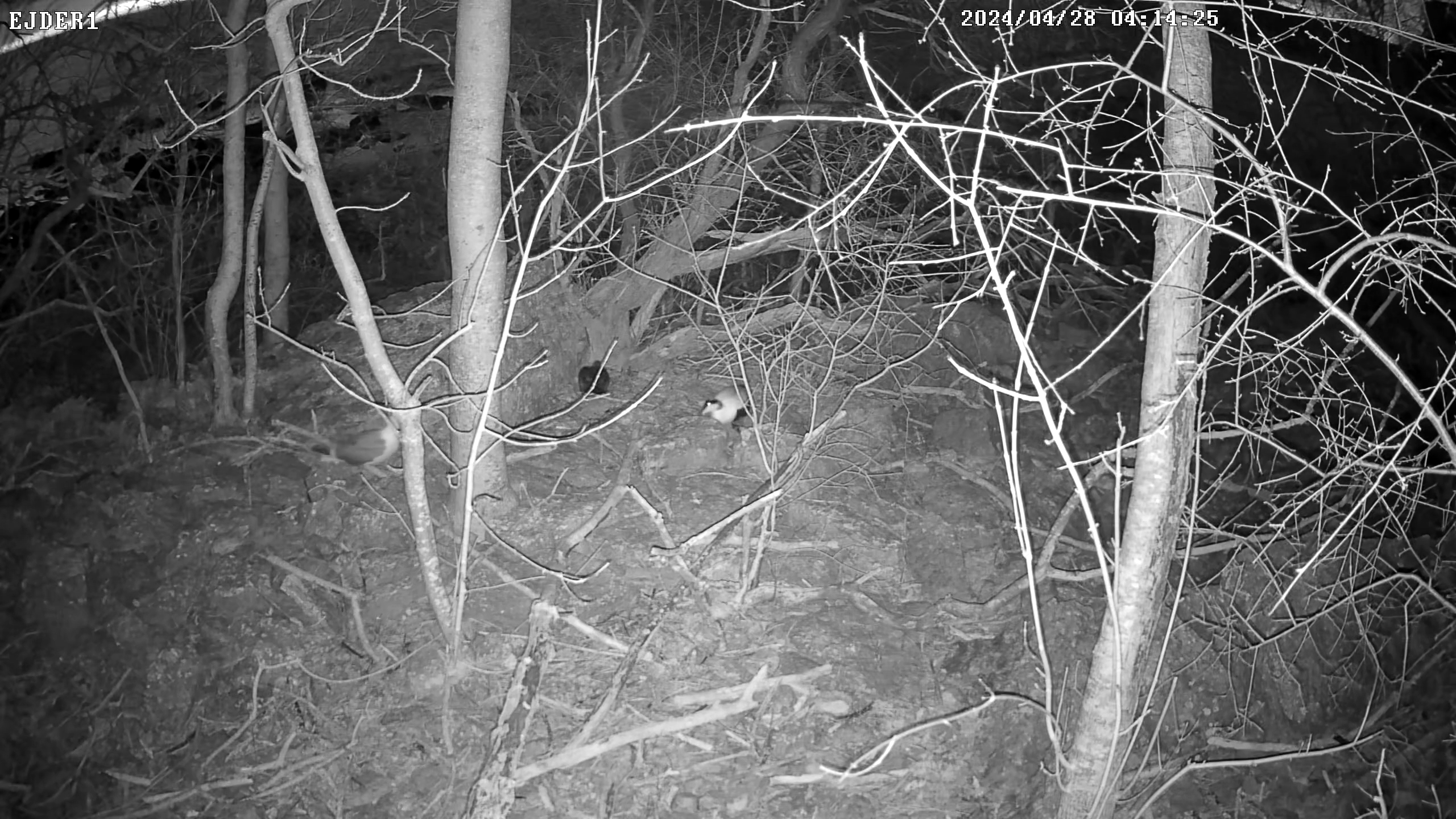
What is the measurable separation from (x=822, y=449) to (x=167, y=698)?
3552 mm

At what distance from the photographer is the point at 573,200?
786cm

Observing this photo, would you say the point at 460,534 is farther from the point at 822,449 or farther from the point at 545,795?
the point at 822,449

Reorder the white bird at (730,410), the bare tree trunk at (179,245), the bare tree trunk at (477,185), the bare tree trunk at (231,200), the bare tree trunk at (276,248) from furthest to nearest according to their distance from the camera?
1. the bare tree trunk at (276,248)
2. the bare tree trunk at (179,245)
3. the white bird at (730,410)
4. the bare tree trunk at (231,200)
5. the bare tree trunk at (477,185)

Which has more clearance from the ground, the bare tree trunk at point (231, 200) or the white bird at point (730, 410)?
the bare tree trunk at point (231, 200)

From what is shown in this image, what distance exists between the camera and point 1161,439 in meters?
2.82

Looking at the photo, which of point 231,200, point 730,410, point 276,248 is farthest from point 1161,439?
point 276,248

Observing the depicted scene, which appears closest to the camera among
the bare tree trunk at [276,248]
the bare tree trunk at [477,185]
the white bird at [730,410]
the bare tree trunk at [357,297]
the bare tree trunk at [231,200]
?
the bare tree trunk at [357,297]

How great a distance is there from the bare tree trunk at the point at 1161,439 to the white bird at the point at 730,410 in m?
2.98

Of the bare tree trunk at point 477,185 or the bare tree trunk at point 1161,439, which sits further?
the bare tree trunk at point 477,185

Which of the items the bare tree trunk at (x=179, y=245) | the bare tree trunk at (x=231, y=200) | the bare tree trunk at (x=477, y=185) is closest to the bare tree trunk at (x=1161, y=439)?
the bare tree trunk at (x=477, y=185)

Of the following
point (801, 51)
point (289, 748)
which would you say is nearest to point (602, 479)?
point (289, 748)

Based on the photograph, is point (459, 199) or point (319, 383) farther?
point (319, 383)

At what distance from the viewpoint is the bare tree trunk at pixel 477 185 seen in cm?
418

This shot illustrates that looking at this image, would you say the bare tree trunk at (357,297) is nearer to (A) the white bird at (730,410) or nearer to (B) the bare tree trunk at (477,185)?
(B) the bare tree trunk at (477,185)
